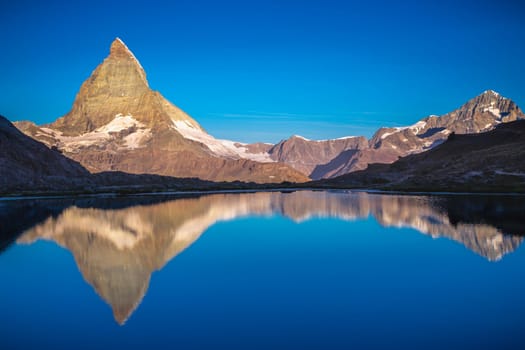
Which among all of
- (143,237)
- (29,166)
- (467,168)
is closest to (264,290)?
(143,237)

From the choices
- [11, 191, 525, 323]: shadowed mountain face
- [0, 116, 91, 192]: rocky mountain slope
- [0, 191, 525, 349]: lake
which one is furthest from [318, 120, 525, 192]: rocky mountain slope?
[0, 116, 91, 192]: rocky mountain slope

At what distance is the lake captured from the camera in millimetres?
14266

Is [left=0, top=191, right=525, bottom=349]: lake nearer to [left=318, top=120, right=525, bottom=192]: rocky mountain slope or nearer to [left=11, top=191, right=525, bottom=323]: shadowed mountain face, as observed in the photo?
[left=11, top=191, right=525, bottom=323]: shadowed mountain face

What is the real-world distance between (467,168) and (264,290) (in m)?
139

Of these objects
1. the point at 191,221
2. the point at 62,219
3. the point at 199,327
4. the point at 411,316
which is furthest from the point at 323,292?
the point at 62,219

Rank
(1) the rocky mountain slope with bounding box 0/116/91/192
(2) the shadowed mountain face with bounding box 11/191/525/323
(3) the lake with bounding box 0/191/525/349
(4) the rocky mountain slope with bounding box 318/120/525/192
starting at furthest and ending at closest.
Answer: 1. (4) the rocky mountain slope with bounding box 318/120/525/192
2. (1) the rocky mountain slope with bounding box 0/116/91/192
3. (2) the shadowed mountain face with bounding box 11/191/525/323
4. (3) the lake with bounding box 0/191/525/349

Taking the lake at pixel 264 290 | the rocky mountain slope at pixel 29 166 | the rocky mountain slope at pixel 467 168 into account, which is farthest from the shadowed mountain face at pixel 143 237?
the rocky mountain slope at pixel 29 166

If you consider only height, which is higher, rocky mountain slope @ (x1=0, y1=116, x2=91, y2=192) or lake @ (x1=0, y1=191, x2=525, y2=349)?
rocky mountain slope @ (x1=0, y1=116, x2=91, y2=192)

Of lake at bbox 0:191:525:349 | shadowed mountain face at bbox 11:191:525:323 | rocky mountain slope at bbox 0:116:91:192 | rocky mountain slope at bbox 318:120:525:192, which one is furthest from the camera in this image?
rocky mountain slope at bbox 318:120:525:192

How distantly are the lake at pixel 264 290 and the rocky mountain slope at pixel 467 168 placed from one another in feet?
281

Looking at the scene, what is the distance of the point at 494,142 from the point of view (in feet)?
598

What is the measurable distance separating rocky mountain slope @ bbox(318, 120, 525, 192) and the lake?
85.7 metres

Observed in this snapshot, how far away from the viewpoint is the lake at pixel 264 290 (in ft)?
46.8

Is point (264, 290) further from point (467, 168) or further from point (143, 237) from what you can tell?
point (467, 168)
